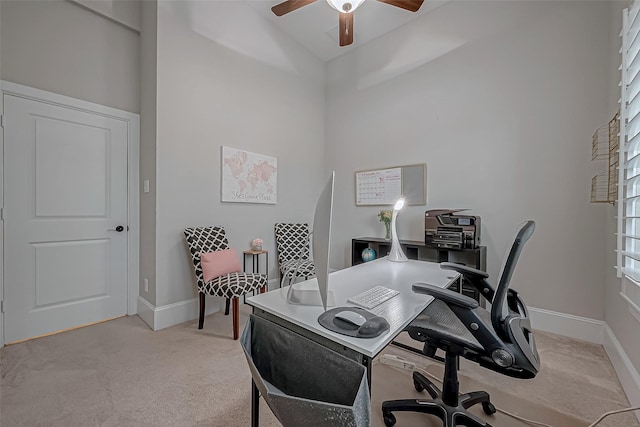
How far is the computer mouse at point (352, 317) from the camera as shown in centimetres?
95

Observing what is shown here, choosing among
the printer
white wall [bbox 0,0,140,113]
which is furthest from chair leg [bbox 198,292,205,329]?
the printer

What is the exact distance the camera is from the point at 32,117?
2188 mm

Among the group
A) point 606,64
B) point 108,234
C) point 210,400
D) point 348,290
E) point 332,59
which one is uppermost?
point 332,59

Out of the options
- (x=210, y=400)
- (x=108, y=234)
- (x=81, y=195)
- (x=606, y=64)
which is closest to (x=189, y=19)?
(x=81, y=195)

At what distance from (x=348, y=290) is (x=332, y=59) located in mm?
3824

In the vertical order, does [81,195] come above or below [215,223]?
above

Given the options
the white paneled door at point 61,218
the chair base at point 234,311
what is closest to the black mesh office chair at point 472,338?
the chair base at point 234,311

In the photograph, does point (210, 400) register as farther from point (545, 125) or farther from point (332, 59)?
point (332, 59)

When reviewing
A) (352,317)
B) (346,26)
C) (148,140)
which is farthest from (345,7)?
(352,317)

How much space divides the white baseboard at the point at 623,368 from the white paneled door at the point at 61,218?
397cm

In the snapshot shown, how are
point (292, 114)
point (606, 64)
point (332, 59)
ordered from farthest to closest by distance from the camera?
point (332, 59) < point (292, 114) < point (606, 64)

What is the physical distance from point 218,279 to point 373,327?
1.85 m

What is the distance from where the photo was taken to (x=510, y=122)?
259cm

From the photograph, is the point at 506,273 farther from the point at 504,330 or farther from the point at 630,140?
the point at 630,140
